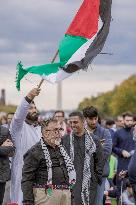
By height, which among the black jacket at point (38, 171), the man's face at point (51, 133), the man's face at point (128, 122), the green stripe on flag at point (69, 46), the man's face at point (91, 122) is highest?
the green stripe on flag at point (69, 46)

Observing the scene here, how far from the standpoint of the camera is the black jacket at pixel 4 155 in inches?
413

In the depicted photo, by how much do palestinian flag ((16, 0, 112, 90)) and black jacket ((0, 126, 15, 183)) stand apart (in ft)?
4.43

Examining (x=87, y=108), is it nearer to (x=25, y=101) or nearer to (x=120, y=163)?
(x=25, y=101)

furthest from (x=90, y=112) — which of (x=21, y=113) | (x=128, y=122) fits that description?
(x=128, y=122)

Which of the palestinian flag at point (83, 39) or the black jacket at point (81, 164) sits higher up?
the palestinian flag at point (83, 39)

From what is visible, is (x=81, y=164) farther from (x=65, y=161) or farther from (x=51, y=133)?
(x=51, y=133)

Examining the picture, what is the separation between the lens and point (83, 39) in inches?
391

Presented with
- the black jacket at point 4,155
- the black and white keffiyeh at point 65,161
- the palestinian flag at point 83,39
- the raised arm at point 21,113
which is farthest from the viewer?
the black jacket at point 4,155

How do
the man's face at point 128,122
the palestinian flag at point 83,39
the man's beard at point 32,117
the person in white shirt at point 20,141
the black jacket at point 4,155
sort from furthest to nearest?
the man's face at point 128,122 < the man's beard at point 32,117 < the person in white shirt at point 20,141 < the black jacket at point 4,155 < the palestinian flag at point 83,39

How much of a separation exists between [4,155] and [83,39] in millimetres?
2077

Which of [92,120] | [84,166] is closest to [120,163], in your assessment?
[92,120]

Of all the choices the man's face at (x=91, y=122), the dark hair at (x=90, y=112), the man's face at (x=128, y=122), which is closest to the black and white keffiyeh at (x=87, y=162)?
the dark hair at (x=90, y=112)

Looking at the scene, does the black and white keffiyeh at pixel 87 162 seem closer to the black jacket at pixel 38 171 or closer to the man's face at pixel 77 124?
the man's face at pixel 77 124

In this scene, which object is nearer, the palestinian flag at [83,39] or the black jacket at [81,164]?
the palestinian flag at [83,39]
